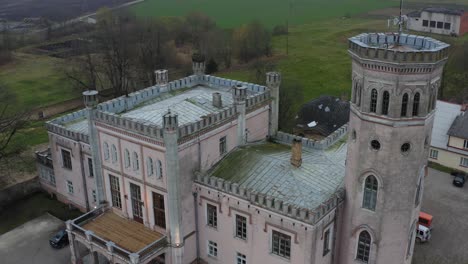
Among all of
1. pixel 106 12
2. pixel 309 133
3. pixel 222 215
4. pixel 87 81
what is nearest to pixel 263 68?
pixel 309 133

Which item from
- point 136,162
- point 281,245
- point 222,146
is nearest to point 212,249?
point 281,245

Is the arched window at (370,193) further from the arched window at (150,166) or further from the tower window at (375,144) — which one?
the arched window at (150,166)

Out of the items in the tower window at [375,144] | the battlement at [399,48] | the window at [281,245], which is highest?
the battlement at [399,48]

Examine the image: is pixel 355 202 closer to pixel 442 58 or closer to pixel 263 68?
pixel 442 58

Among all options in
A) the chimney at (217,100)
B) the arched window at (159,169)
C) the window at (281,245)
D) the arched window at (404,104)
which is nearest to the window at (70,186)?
the arched window at (159,169)

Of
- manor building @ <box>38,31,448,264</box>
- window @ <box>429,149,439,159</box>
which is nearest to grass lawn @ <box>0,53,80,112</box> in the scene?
manor building @ <box>38,31,448,264</box>

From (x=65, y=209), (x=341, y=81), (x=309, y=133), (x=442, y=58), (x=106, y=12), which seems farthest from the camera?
(x=106, y=12)

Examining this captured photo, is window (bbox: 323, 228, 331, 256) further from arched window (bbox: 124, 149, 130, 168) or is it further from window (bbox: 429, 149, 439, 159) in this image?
window (bbox: 429, 149, 439, 159)
